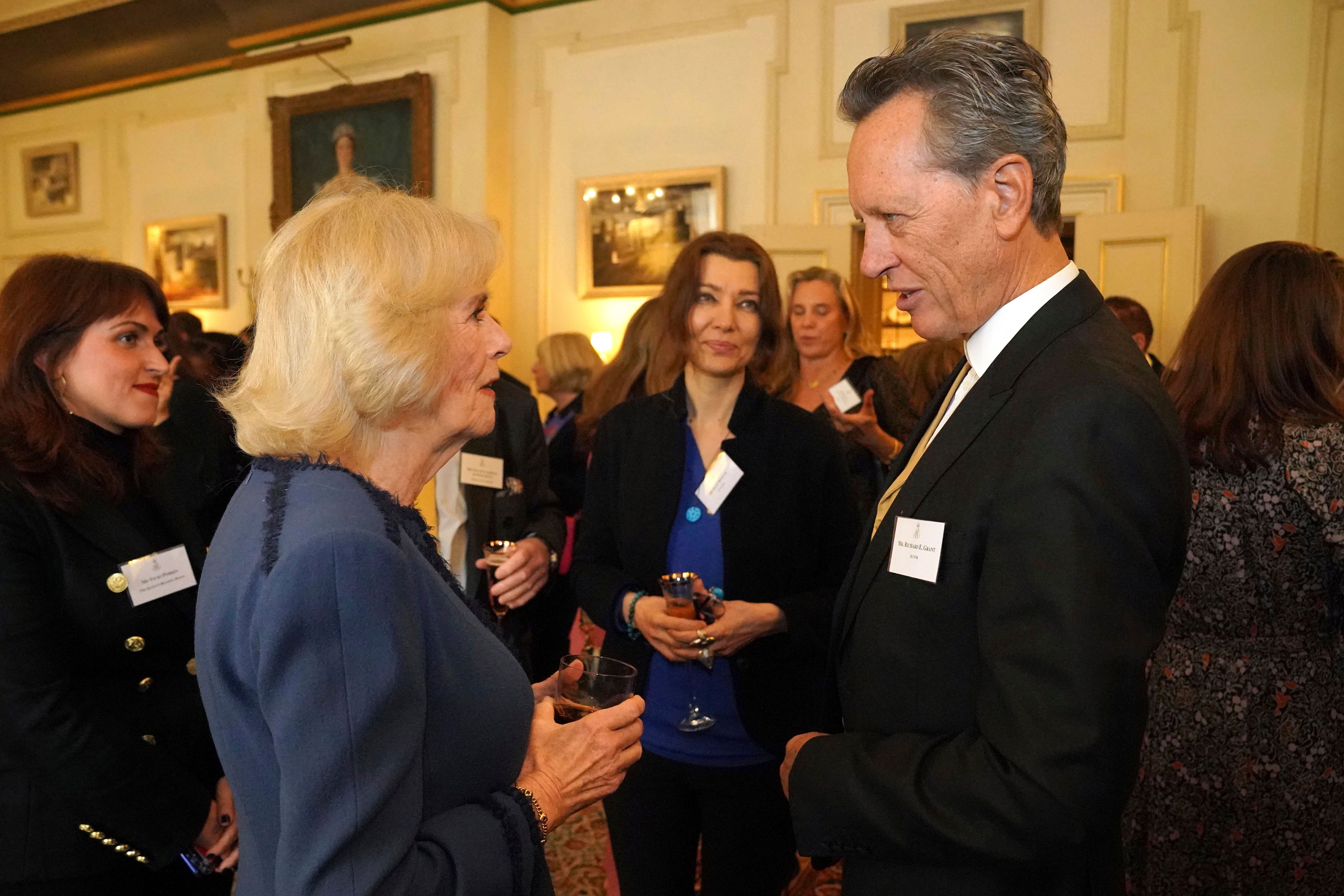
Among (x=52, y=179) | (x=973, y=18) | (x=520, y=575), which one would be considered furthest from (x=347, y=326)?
(x=52, y=179)

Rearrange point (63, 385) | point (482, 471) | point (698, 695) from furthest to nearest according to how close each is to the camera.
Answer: point (482, 471) → point (698, 695) → point (63, 385)

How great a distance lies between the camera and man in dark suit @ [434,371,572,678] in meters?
3.24

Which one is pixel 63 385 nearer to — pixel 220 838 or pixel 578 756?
pixel 220 838

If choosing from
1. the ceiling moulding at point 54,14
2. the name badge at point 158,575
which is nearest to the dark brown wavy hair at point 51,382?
the name badge at point 158,575

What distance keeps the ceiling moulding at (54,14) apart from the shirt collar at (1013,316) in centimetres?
1004

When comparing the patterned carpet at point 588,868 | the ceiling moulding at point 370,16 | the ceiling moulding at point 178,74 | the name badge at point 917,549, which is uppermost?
the ceiling moulding at point 370,16

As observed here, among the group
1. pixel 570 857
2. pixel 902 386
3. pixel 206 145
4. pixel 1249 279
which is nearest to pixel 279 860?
pixel 1249 279

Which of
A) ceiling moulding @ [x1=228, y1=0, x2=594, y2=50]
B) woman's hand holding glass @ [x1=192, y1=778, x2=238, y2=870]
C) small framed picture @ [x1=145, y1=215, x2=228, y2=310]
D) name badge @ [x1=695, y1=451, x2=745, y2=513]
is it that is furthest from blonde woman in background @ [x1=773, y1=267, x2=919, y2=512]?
small framed picture @ [x1=145, y1=215, x2=228, y2=310]

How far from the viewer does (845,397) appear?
141 inches

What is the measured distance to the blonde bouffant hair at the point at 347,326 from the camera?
3.97ft

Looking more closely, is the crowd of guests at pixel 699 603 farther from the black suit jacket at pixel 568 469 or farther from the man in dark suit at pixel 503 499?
the black suit jacket at pixel 568 469

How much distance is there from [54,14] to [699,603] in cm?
1041

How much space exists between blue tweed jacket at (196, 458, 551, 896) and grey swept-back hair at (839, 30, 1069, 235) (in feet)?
2.83

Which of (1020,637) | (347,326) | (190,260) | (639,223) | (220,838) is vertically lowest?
(220,838)
